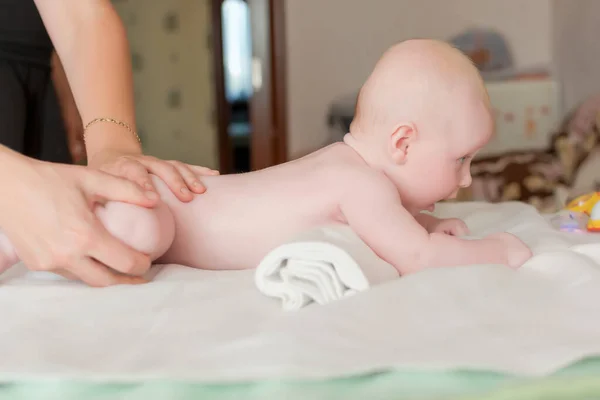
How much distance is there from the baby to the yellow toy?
10.8 inches

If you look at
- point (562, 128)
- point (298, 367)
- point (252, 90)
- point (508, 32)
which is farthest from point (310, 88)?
point (298, 367)

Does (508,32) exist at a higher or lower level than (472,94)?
lower

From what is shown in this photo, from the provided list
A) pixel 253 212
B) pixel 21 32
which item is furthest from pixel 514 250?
pixel 21 32

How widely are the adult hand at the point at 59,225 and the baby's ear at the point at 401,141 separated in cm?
42

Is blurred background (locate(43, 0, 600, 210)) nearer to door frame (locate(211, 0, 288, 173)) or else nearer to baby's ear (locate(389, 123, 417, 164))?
→ door frame (locate(211, 0, 288, 173))

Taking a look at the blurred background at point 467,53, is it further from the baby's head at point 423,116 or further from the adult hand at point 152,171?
the adult hand at point 152,171

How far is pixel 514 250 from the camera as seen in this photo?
968mm

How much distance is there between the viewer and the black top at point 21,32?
1.43 meters

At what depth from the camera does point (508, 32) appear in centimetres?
468

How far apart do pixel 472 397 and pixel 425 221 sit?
0.77 m

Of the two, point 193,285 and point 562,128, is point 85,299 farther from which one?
point 562,128

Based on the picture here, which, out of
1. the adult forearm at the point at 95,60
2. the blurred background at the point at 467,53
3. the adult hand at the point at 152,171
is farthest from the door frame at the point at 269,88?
the adult hand at the point at 152,171

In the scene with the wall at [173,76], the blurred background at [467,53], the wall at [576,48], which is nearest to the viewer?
the blurred background at [467,53]

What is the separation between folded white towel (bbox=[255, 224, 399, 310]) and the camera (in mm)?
786
